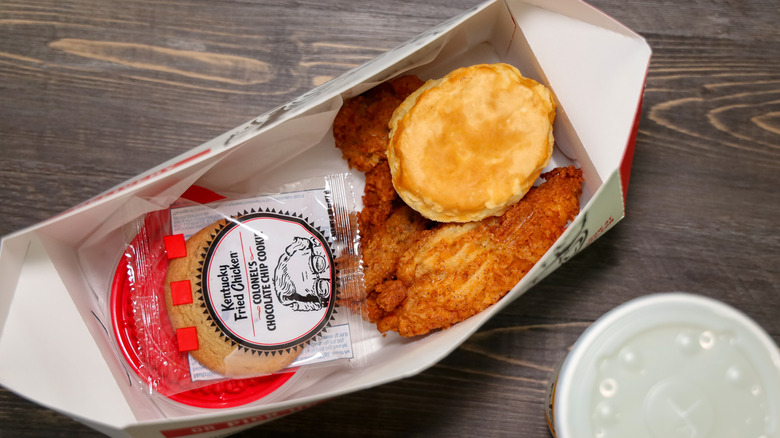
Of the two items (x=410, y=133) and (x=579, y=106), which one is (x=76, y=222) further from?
(x=579, y=106)

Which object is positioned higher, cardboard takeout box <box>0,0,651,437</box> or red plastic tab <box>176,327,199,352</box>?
cardboard takeout box <box>0,0,651,437</box>

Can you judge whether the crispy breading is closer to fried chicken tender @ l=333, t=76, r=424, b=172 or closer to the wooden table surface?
fried chicken tender @ l=333, t=76, r=424, b=172

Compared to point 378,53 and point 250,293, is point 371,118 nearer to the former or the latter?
point 378,53

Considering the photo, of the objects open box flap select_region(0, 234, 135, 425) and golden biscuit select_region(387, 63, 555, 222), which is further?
golden biscuit select_region(387, 63, 555, 222)

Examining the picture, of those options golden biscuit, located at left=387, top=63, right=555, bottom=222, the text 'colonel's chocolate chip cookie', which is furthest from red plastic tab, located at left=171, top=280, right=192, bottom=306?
golden biscuit, located at left=387, top=63, right=555, bottom=222

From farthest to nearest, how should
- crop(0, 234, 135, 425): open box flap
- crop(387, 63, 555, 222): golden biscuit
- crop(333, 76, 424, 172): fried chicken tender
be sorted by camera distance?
crop(333, 76, 424, 172): fried chicken tender
crop(387, 63, 555, 222): golden biscuit
crop(0, 234, 135, 425): open box flap

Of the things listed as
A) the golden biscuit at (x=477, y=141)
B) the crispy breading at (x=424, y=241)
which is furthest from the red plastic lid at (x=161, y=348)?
the golden biscuit at (x=477, y=141)

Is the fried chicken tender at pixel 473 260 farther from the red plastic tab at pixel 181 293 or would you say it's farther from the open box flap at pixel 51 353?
the open box flap at pixel 51 353

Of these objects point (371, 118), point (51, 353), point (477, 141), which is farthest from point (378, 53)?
point (51, 353)
